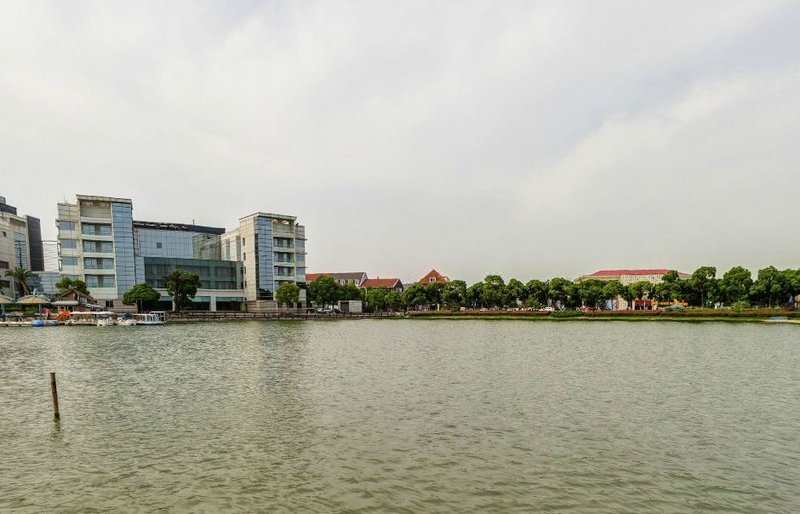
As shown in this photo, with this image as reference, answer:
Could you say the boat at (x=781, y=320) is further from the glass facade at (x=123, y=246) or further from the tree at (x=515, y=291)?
the glass facade at (x=123, y=246)

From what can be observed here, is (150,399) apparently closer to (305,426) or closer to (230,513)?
(305,426)

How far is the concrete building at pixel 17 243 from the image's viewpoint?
469ft

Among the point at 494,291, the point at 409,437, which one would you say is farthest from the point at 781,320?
the point at 409,437

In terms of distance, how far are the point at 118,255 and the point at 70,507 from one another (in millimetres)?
139808

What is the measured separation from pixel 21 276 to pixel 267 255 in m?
67.8

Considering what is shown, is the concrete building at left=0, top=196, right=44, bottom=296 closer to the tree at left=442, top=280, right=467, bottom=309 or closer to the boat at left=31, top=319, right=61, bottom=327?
the boat at left=31, top=319, right=61, bottom=327

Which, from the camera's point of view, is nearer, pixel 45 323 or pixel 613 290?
pixel 45 323

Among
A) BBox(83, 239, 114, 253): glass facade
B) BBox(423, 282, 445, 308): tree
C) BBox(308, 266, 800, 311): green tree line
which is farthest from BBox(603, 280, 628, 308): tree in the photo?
BBox(83, 239, 114, 253): glass facade

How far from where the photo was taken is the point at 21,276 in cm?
12988

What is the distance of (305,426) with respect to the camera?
21.8 m

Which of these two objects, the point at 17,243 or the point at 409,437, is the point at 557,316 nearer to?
the point at 409,437

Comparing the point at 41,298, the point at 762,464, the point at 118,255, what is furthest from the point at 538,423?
the point at 118,255

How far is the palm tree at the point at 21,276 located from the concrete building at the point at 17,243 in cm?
142

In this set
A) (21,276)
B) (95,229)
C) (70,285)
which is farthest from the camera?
(95,229)
